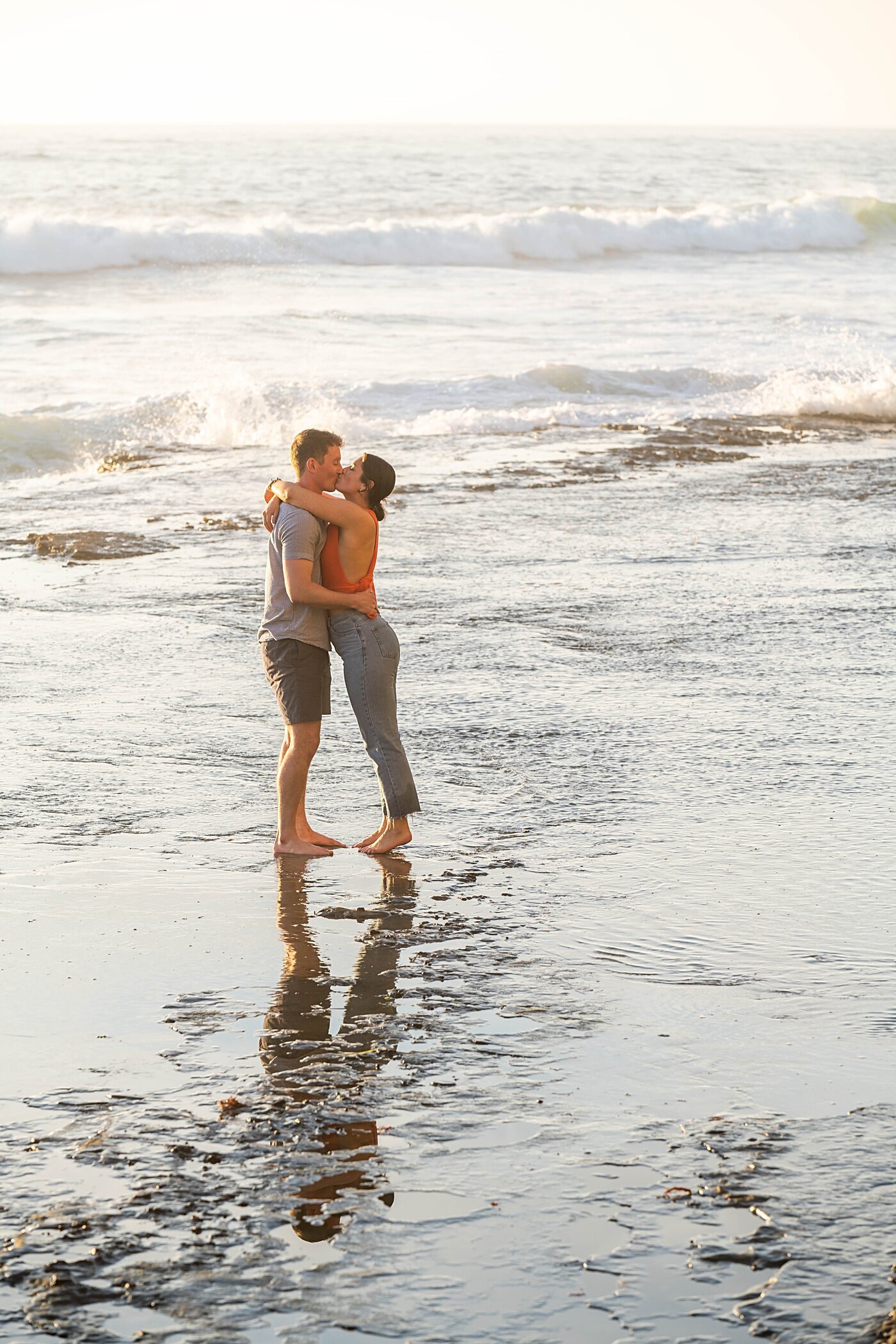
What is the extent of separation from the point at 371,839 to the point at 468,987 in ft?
4.49

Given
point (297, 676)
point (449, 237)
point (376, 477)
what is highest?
point (449, 237)

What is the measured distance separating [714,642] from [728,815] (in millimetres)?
2952

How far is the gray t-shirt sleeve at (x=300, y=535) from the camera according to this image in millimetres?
5867

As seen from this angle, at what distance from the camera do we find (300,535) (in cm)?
587

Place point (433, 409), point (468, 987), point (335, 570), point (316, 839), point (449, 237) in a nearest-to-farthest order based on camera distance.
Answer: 1. point (468, 987)
2. point (316, 839)
3. point (335, 570)
4. point (433, 409)
5. point (449, 237)

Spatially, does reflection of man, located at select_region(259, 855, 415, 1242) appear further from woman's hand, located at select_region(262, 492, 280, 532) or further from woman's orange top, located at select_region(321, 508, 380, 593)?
woman's hand, located at select_region(262, 492, 280, 532)

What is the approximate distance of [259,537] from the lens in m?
11.9

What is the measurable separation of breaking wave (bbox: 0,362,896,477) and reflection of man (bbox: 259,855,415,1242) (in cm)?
1080

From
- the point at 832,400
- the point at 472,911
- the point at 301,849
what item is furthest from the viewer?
the point at 832,400

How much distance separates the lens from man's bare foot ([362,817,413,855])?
5867 millimetres

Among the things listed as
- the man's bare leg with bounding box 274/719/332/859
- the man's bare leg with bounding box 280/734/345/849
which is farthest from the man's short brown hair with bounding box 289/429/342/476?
the man's bare leg with bounding box 280/734/345/849

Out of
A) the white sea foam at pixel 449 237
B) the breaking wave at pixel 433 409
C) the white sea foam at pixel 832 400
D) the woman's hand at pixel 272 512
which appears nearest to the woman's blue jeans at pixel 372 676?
the woman's hand at pixel 272 512

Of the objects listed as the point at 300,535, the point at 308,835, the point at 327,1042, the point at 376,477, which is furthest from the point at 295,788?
the point at 327,1042

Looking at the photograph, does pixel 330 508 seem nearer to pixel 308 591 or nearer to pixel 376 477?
pixel 376 477
